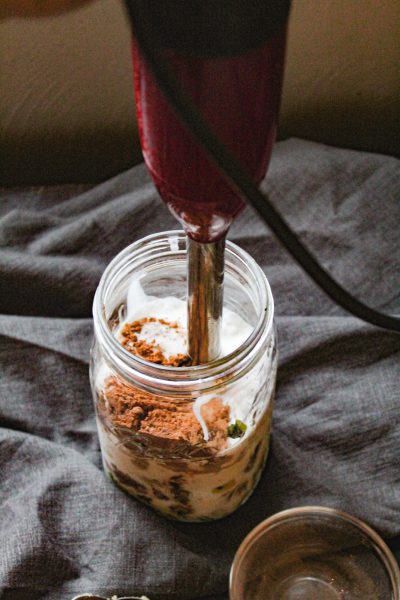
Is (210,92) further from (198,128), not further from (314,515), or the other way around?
(314,515)

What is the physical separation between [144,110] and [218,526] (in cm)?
30

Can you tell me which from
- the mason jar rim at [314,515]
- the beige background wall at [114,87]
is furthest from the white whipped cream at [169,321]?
the beige background wall at [114,87]

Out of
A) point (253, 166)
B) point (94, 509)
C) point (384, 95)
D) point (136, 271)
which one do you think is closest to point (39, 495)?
point (94, 509)

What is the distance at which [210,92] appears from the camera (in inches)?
11.5

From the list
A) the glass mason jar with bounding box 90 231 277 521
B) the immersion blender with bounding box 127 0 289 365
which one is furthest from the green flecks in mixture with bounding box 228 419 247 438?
the immersion blender with bounding box 127 0 289 365

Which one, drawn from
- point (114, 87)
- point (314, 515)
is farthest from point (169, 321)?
point (114, 87)

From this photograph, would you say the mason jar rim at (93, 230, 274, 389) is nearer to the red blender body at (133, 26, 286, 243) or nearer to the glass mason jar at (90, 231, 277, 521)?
the glass mason jar at (90, 231, 277, 521)

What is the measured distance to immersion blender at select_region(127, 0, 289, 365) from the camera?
27 cm

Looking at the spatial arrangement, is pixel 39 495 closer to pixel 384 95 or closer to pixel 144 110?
pixel 144 110

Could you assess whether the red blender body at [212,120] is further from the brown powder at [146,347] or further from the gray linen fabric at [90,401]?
the gray linen fabric at [90,401]

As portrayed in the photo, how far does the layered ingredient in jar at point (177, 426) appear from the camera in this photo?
0.45 meters

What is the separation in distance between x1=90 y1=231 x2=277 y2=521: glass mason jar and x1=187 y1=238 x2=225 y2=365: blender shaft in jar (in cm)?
2

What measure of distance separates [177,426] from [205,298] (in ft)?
0.26

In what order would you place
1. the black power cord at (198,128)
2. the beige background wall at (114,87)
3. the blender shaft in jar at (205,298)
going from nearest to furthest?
1. the black power cord at (198,128)
2. the blender shaft in jar at (205,298)
3. the beige background wall at (114,87)
